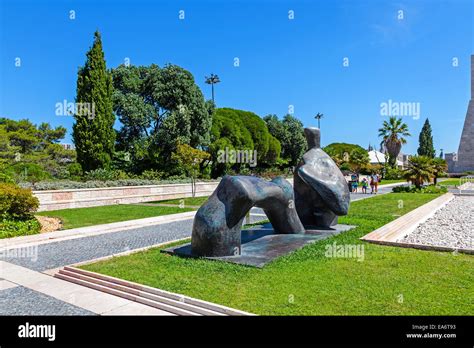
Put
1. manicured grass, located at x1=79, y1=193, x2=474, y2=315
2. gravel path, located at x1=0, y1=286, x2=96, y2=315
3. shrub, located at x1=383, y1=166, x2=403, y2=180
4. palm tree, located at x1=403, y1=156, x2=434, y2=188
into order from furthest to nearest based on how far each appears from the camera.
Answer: shrub, located at x1=383, y1=166, x2=403, y2=180, palm tree, located at x1=403, y1=156, x2=434, y2=188, gravel path, located at x1=0, y1=286, x2=96, y2=315, manicured grass, located at x1=79, y1=193, x2=474, y2=315

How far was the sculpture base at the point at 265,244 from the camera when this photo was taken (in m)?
7.01

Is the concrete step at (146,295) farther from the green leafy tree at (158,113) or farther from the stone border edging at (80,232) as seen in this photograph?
the green leafy tree at (158,113)

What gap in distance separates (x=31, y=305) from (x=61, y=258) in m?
Result: 2.92

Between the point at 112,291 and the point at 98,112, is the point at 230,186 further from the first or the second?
the point at 98,112

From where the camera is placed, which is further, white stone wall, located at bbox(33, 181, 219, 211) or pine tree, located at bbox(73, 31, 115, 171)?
pine tree, located at bbox(73, 31, 115, 171)

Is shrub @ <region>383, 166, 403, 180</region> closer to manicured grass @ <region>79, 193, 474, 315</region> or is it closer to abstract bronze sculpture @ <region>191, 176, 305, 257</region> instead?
manicured grass @ <region>79, 193, 474, 315</region>

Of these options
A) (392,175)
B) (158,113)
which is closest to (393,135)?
(392,175)

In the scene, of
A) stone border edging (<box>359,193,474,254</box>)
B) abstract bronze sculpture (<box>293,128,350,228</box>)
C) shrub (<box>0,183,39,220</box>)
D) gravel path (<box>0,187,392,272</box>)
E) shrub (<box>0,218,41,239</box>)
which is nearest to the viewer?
gravel path (<box>0,187,392,272</box>)

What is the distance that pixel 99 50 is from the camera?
26312mm

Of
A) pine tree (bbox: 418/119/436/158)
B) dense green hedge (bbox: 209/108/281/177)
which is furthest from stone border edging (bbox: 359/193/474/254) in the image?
pine tree (bbox: 418/119/436/158)

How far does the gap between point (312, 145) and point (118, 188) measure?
14.1 metres

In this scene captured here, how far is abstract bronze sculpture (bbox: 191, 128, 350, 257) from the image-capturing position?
706cm

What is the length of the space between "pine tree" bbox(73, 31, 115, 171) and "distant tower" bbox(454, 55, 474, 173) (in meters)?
60.6

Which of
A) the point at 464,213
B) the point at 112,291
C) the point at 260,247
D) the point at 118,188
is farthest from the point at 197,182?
the point at 112,291
